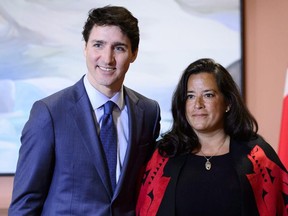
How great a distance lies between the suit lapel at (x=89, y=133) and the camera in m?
1.42

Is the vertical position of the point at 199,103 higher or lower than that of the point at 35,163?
higher

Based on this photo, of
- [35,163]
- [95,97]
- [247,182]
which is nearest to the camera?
[35,163]

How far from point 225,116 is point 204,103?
0.54 feet

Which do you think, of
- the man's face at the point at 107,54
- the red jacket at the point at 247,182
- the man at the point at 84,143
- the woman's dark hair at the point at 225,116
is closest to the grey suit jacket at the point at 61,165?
the man at the point at 84,143

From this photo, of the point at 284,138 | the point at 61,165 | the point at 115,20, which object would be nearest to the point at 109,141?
the point at 61,165

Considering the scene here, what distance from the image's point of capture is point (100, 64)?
1443 mm

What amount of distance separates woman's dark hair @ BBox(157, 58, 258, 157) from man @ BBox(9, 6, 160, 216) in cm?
29

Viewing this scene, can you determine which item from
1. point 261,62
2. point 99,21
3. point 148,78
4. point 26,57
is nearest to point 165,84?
point 148,78

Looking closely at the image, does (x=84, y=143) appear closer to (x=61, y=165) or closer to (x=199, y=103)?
(x=61, y=165)

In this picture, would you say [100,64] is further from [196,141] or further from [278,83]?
[278,83]

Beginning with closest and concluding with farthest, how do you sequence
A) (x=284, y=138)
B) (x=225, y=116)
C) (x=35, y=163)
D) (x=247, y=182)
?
(x=35, y=163) < (x=247, y=182) < (x=225, y=116) < (x=284, y=138)

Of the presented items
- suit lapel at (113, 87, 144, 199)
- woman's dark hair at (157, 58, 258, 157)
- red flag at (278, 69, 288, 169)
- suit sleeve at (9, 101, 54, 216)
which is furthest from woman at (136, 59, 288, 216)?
red flag at (278, 69, 288, 169)

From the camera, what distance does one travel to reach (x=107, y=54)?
4.71 ft

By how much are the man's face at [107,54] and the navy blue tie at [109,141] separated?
4.7 inches
